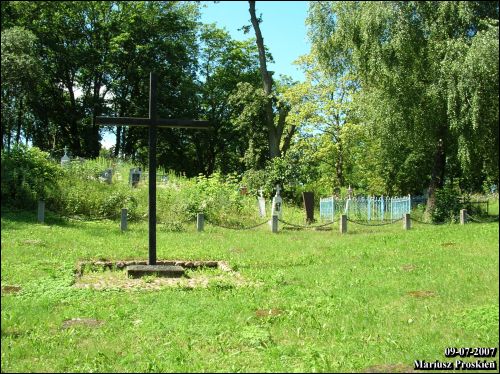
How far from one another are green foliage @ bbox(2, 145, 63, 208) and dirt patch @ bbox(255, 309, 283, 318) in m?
13.4

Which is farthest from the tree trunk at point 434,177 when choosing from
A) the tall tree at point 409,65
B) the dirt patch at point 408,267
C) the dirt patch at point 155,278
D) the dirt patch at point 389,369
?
the dirt patch at point 389,369

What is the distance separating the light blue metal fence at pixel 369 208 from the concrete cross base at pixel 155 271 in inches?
477

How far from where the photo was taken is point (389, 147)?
2252cm

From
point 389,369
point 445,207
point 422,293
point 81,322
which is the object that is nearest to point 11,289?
point 81,322

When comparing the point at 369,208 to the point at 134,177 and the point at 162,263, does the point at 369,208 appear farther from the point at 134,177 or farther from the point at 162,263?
the point at 162,263

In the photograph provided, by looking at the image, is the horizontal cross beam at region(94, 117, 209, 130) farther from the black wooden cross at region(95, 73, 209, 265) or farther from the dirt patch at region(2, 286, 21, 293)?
the dirt patch at region(2, 286, 21, 293)

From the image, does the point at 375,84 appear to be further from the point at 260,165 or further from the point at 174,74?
the point at 174,74

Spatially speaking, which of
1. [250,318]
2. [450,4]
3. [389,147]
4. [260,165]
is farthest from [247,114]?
[250,318]

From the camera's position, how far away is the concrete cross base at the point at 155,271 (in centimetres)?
979

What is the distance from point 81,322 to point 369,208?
16.5 m

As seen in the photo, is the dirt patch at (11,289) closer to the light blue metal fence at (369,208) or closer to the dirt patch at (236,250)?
the dirt patch at (236,250)

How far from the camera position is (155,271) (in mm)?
9898

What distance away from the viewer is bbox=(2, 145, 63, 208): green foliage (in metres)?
18.4

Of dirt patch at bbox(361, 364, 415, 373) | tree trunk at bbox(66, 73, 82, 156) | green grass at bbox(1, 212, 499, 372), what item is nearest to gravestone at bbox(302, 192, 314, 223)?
green grass at bbox(1, 212, 499, 372)
